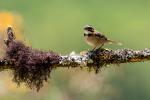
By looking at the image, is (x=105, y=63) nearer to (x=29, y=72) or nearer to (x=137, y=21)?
(x=29, y=72)

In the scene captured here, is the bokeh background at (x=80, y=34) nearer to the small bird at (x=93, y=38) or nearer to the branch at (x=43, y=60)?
the small bird at (x=93, y=38)

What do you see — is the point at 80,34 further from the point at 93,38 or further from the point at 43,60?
the point at 43,60

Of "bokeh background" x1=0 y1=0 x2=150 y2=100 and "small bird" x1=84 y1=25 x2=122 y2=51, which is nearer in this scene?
"small bird" x1=84 y1=25 x2=122 y2=51

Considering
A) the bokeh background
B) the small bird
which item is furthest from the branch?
the bokeh background

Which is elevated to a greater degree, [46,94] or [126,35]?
[126,35]

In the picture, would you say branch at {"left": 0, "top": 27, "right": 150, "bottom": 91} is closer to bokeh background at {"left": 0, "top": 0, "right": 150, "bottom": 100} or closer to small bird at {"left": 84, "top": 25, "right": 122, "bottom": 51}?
small bird at {"left": 84, "top": 25, "right": 122, "bottom": 51}

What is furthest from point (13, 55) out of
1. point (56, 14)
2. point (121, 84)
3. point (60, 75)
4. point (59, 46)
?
point (56, 14)

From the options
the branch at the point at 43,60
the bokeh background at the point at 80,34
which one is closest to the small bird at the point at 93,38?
the branch at the point at 43,60
